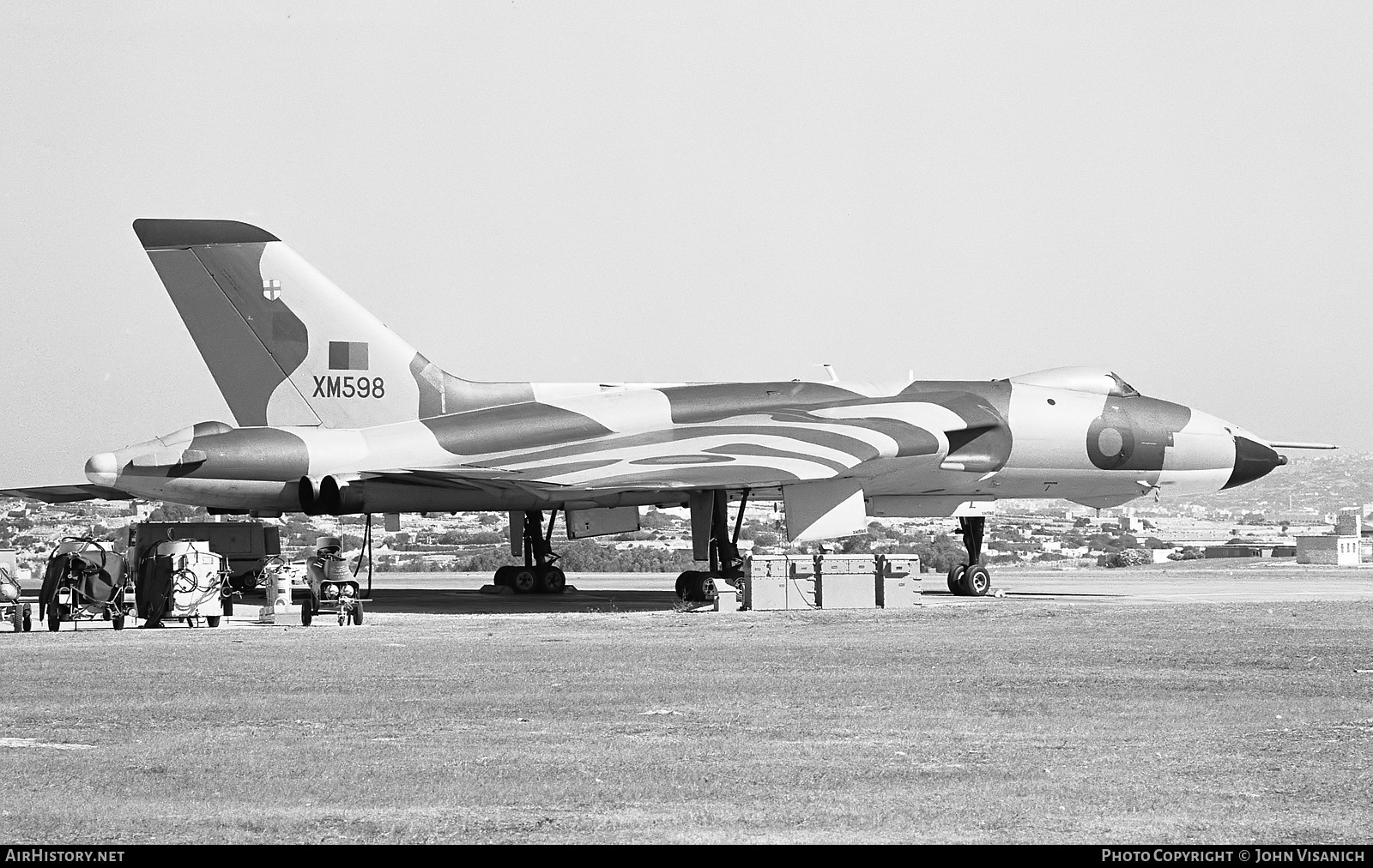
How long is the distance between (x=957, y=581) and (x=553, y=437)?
749 cm

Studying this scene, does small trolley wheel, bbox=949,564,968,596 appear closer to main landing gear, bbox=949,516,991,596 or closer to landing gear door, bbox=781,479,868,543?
main landing gear, bbox=949,516,991,596

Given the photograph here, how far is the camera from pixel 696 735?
9555 mm

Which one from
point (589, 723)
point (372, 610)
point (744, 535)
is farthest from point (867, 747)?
point (744, 535)

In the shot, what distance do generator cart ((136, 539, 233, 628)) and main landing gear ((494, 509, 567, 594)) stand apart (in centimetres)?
983

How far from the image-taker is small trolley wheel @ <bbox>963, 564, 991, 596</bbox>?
27.5m

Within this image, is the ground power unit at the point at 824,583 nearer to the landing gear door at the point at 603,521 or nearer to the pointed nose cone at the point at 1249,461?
the landing gear door at the point at 603,521

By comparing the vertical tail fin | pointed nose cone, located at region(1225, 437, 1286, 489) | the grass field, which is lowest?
the grass field

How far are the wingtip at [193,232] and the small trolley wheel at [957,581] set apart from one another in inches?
490

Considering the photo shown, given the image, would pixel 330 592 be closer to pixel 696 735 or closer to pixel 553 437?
pixel 553 437

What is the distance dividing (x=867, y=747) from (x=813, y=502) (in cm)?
1580

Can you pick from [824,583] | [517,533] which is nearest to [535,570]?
[517,533]

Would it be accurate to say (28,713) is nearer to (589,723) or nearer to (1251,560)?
(589,723)

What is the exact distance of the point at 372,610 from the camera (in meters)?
23.6

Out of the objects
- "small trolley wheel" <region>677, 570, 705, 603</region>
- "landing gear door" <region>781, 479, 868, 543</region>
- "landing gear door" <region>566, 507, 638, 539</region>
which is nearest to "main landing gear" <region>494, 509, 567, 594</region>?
"landing gear door" <region>566, 507, 638, 539</region>
